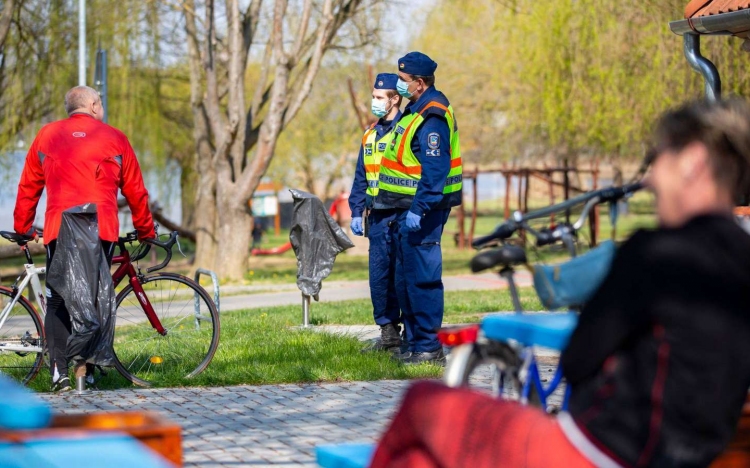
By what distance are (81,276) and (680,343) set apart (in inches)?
200

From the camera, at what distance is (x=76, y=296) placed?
23.3ft

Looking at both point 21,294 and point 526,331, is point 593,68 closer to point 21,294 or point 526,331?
point 21,294

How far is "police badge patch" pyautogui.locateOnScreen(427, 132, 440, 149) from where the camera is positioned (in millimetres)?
7902

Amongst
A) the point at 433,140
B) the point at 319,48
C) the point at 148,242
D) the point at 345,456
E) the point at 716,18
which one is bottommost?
the point at 345,456

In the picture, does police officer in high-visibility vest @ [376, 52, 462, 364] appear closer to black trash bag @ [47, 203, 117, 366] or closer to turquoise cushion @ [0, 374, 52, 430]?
black trash bag @ [47, 203, 117, 366]

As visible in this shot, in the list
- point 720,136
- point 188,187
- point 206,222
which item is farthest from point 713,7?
point 188,187

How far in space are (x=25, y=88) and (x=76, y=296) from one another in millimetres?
15942

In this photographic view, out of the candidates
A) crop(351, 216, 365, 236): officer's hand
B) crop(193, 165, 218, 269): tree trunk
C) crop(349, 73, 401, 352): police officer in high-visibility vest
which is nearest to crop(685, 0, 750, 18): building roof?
crop(349, 73, 401, 352): police officer in high-visibility vest

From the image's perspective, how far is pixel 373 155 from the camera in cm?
868

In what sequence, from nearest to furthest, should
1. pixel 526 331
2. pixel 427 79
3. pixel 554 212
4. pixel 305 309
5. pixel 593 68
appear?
pixel 526 331, pixel 554 212, pixel 427 79, pixel 305 309, pixel 593 68

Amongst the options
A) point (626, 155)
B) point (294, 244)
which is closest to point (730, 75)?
point (294, 244)

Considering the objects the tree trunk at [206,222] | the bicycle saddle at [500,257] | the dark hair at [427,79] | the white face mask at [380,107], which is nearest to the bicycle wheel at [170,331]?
the white face mask at [380,107]

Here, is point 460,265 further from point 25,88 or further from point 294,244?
point 294,244

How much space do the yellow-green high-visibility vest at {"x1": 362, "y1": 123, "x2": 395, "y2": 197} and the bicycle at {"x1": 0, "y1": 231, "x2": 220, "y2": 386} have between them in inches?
63.0
